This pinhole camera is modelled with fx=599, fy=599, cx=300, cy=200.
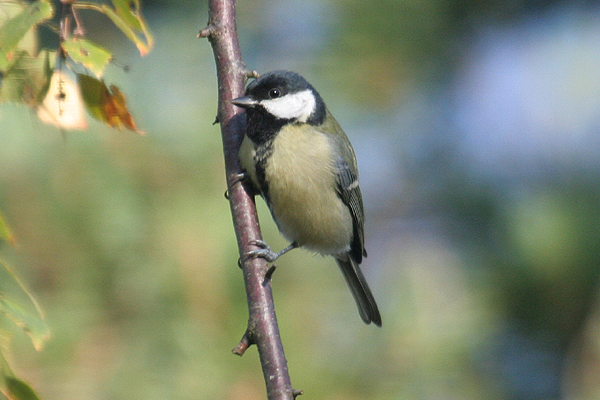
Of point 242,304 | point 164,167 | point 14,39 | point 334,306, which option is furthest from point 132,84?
point 14,39

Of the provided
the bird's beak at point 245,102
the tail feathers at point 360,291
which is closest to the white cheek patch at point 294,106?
the bird's beak at point 245,102

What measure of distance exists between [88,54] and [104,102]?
115 mm

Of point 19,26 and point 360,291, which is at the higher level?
point 360,291

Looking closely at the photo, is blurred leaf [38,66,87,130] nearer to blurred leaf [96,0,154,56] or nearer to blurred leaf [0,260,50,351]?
blurred leaf [96,0,154,56]

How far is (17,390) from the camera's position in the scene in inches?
31.3

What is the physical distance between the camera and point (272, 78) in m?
1.71

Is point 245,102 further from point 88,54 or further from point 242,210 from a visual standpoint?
point 88,54

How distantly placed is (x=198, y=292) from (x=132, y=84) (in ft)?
2.96

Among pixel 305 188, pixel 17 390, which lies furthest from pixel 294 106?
pixel 17 390

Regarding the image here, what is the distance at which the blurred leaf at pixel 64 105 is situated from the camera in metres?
1.01

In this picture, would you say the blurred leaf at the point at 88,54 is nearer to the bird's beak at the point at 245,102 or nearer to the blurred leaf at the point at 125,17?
the blurred leaf at the point at 125,17

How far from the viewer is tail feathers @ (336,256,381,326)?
2.13m

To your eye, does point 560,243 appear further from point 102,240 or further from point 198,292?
point 102,240

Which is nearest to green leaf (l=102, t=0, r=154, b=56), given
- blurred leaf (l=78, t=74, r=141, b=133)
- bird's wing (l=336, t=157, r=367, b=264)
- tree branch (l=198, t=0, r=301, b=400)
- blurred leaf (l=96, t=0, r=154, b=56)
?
blurred leaf (l=96, t=0, r=154, b=56)
